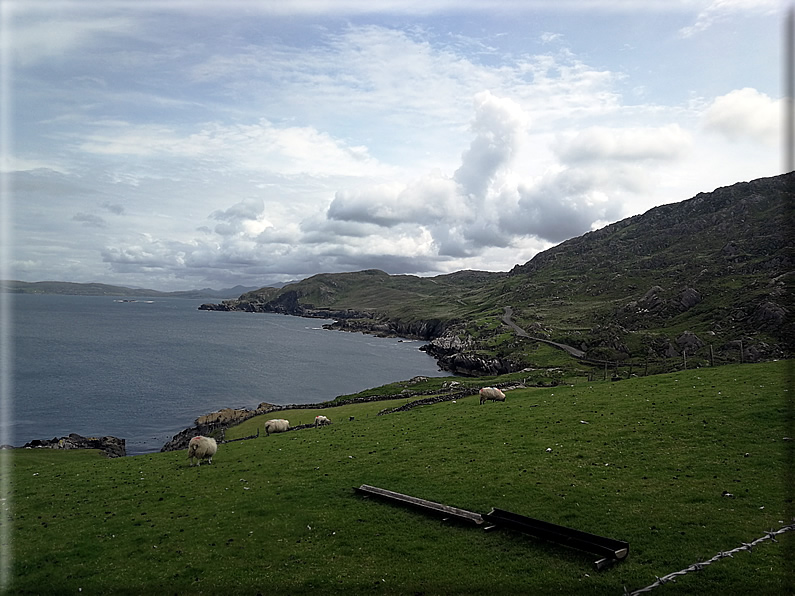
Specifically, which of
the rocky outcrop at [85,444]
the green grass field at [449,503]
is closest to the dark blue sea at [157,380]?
the rocky outcrop at [85,444]

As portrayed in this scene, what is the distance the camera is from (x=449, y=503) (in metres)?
20.8

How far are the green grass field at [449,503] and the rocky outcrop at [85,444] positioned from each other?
27630 millimetres

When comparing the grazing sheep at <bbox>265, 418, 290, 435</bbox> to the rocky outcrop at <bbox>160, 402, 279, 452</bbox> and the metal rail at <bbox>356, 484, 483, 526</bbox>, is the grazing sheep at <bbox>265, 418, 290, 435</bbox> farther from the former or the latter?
the metal rail at <bbox>356, 484, 483, 526</bbox>

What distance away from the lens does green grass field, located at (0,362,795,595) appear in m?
15.5

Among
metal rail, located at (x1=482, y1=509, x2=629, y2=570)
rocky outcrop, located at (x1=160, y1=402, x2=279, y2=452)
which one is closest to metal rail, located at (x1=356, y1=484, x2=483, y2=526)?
metal rail, located at (x1=482, y1=509, x2=629, y2=570)

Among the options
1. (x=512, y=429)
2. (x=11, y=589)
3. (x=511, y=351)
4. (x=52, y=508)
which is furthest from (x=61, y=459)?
(x=511, y=351)

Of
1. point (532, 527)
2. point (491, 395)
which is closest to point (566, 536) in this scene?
point (532, 527)

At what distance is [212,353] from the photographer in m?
176

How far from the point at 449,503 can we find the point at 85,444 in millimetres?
61292

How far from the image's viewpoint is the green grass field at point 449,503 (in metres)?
15.5

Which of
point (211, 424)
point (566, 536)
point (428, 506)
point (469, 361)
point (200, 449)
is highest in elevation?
point (566, 536)

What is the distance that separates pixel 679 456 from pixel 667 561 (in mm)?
9867

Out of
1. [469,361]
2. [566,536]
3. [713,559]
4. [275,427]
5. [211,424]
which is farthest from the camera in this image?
[469,361]

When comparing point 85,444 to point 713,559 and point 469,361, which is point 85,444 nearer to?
point 713,559
